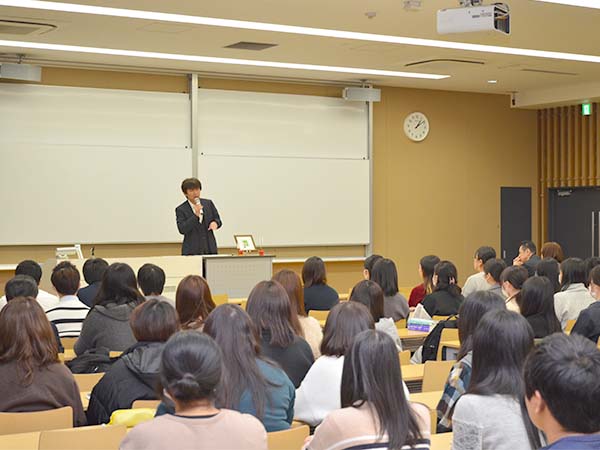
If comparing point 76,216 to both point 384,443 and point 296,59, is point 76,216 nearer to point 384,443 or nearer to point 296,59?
point 296,59

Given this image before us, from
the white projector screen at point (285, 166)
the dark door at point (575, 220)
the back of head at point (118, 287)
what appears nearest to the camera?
the back of head at point (118, 287)

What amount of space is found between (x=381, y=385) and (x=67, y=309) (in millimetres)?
4012

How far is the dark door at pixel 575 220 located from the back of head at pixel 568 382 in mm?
13153

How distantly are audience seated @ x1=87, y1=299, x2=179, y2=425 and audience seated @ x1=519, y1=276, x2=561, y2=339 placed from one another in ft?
8.39

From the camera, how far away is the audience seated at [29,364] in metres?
3.79

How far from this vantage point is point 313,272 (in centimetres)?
732

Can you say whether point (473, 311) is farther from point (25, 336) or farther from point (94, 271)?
point (94, 271)

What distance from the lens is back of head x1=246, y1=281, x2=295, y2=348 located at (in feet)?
14.0

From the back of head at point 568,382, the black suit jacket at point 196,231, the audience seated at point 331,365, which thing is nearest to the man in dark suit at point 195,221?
the black suit jacket at point 196,231

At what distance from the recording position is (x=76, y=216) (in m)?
11.2

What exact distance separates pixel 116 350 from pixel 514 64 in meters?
7.93

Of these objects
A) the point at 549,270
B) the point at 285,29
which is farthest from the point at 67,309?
the point at 549,270

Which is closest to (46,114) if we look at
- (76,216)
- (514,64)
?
(76,216)

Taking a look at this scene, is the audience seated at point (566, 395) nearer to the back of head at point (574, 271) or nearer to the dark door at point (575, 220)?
the back of head at point (574, 271)
